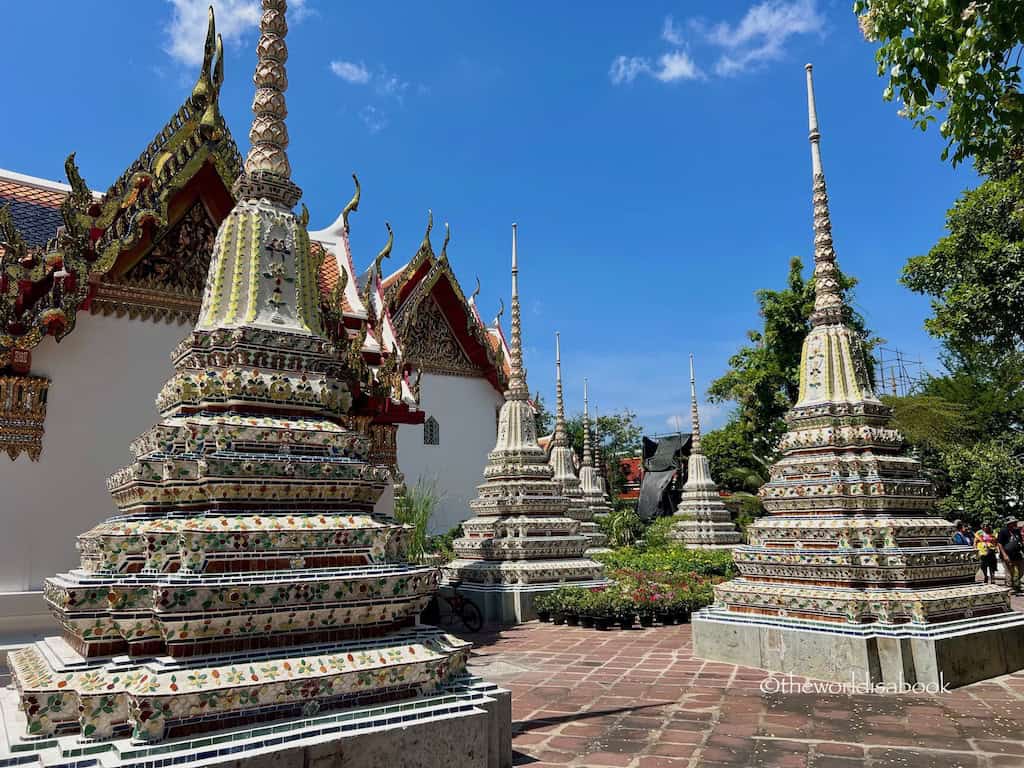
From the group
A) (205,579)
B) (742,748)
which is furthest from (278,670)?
(742,748)

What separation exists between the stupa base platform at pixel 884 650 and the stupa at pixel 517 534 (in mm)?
4818

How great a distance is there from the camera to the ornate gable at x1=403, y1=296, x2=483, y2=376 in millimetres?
20047

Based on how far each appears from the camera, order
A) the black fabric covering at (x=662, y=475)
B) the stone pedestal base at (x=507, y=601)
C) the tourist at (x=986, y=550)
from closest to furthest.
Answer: the stone pedestal base at (x=507, y=601) < the tourist at (x=986, y=550) < the black fabric covering at (x=662, y=475)

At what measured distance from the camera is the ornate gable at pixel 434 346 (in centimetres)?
2005

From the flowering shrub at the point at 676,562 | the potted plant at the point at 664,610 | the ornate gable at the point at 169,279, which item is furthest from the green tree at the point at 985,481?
the ornate gable at the point at 169,279

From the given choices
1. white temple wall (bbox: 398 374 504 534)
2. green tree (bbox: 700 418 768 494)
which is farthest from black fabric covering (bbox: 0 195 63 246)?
green tree (bbox: 700 418 768 494)

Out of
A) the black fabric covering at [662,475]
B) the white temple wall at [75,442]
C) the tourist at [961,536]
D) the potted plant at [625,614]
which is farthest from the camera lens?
the black fabric covering at [662,475]

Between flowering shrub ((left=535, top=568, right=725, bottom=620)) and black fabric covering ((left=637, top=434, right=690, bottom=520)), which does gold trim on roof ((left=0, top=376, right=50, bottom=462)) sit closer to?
flowering shrub ((left=535, top=568, right=725, bottom=620))

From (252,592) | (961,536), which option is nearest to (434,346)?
(961,536)

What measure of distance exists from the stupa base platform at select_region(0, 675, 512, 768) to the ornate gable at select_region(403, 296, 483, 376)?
617 inches

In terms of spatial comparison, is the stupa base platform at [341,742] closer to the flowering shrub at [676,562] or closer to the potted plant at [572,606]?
the potted plant at [572,606]

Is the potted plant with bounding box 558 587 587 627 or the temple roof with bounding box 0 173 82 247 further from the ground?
the temple roof with bounding box 0 173 82 247

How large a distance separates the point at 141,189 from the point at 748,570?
25.7ft

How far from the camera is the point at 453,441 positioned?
20.5 meters
